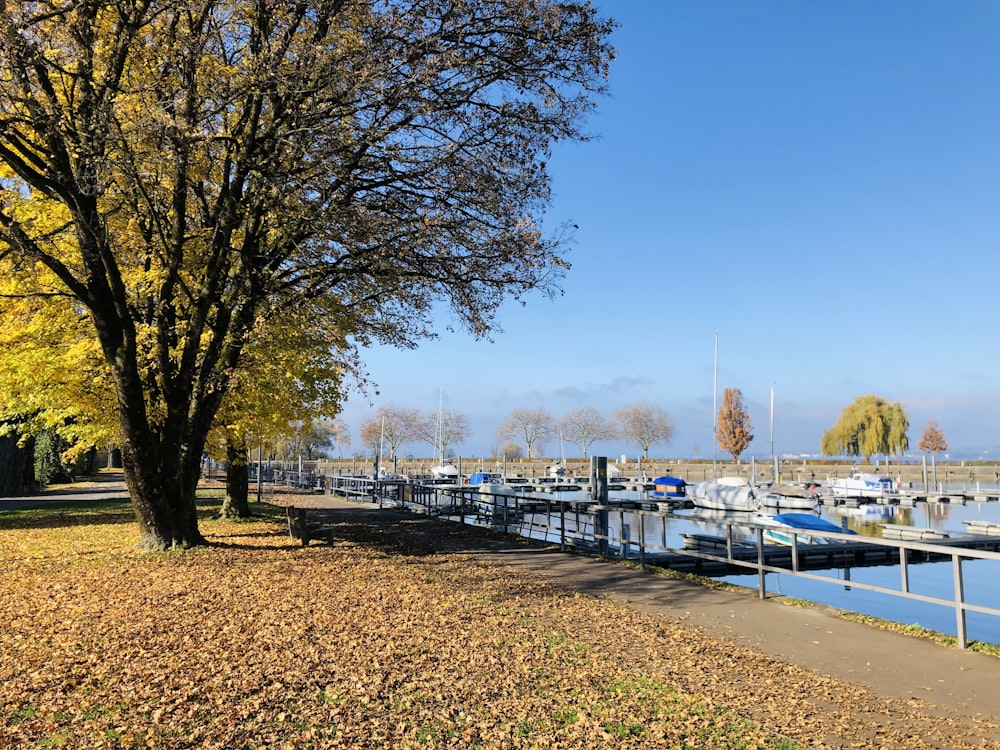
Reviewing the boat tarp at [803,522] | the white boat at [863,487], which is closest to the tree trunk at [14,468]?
the boat tarp at [803,522]

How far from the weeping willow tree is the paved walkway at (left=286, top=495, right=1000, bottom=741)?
83.2m

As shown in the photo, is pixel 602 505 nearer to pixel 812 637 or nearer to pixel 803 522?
pixel 812 637

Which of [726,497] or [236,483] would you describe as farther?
[726,497]

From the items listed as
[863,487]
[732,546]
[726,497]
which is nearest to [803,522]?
[732,546]

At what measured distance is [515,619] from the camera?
827 centimetres

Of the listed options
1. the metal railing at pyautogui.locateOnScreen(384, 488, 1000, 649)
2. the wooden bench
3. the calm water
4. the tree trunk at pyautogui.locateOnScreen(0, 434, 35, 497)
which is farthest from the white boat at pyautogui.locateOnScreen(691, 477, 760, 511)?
the tree trunk at pyautogui.locateOnScreen(0, 434, 35, 497)

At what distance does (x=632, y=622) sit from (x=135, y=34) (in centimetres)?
1116

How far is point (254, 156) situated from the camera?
12320 millimetres

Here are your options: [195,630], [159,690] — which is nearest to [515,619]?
[195,630]

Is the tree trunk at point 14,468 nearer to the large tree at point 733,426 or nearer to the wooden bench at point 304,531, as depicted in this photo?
the wooden bench at point 304,531

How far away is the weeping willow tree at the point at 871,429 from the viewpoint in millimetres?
83562

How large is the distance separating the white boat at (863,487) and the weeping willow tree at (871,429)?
32.7 metres

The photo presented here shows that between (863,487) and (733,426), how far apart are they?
5252 cm

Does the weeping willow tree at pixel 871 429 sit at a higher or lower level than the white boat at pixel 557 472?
higher
